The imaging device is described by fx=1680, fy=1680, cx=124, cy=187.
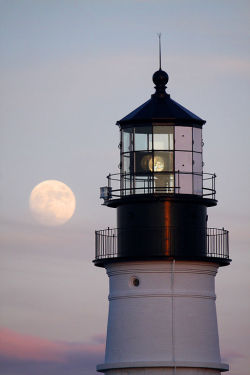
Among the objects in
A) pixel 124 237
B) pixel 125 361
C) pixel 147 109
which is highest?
pixel 147 109

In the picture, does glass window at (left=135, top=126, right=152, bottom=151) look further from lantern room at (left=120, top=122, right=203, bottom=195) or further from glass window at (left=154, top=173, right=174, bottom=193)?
glass window at (left=154, top=173, right=174, bottom=193)

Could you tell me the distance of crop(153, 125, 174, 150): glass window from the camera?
49.7 meters

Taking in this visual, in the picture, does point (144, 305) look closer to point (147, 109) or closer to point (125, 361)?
point (125, 361)

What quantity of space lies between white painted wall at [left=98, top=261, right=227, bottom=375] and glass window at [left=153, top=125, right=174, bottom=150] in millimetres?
3427

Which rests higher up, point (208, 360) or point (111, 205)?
point (111, 205)

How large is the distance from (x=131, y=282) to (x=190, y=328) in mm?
2234

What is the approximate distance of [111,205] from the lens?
50375 mm

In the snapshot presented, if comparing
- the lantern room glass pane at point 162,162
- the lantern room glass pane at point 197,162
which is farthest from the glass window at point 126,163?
the lantern room glass pane at point 197,162

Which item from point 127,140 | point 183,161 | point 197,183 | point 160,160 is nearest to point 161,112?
point 127,140

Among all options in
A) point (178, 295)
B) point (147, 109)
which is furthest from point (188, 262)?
point (147, 109)

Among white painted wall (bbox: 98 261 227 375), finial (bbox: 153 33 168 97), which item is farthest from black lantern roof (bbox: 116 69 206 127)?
white painted wall (bbox: 98 261 227 375)

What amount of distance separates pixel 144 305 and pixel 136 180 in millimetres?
3706

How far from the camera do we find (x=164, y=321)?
49250 mm

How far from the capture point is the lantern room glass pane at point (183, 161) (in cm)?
4969
